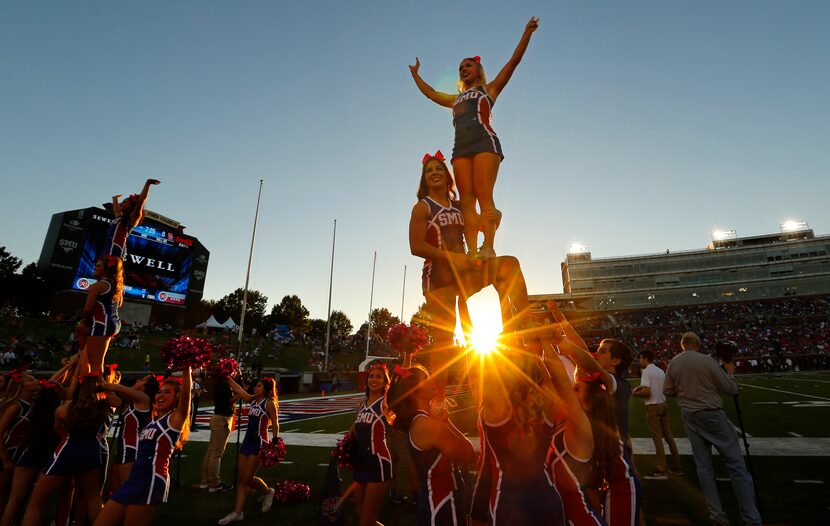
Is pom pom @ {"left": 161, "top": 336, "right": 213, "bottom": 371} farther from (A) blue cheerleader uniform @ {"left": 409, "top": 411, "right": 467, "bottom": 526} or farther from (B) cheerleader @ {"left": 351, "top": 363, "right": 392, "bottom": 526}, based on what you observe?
(A) blue cheerleader uniform @ {"left": 409, "top": 411, "right": 467, "bottom": 526}

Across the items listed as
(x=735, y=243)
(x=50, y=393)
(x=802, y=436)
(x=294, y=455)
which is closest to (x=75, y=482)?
(x=50, y=393)

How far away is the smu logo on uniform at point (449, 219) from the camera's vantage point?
10.8 ft

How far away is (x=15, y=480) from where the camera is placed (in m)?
4.75

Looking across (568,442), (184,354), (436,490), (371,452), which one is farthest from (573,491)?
(184,354)

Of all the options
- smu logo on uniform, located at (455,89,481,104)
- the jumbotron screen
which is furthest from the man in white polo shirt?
the jumbotron screen

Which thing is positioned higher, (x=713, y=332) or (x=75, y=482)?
(x=713, y=332)

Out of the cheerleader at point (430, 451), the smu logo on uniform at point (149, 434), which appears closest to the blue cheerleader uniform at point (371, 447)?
the cheerleader at point (430, 451)

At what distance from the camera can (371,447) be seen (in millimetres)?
4641

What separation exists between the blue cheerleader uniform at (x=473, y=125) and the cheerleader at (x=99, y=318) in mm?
4272

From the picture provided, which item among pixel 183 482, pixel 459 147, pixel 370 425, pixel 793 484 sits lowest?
pixel 183 482

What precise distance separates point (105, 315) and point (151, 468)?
6.94 feet

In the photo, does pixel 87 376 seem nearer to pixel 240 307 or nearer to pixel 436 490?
pixel 436 490

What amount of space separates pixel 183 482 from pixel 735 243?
99.9m

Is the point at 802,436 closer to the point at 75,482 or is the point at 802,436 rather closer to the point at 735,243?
the point at 75,482
